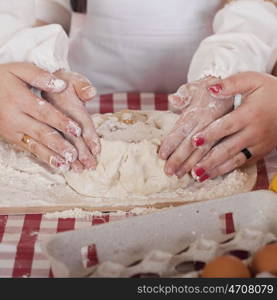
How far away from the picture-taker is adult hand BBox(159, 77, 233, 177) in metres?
1.22

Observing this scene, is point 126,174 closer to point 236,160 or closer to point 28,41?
point 236,160

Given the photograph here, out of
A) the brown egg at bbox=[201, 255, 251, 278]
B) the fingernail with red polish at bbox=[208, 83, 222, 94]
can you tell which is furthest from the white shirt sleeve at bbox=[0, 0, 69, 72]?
the brown egg at bbox=[201, 255, 251, 278]

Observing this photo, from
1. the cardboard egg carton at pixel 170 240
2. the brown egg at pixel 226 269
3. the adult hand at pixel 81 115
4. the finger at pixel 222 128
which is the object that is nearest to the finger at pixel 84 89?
the adult hand at pixel 81 115

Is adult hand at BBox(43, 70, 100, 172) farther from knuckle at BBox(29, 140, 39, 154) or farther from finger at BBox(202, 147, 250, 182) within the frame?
finger at BBox(202, 147, 250, 182)

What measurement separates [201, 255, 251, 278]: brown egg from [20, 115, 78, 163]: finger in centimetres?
45

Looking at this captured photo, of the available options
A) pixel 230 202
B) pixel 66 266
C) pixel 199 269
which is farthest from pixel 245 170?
pixel 66 266

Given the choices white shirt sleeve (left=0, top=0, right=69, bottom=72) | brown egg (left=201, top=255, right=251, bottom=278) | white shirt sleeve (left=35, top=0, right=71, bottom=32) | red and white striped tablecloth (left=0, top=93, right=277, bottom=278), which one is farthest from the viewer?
white shirt sleeve (left=35, top=0, right=71, bottom=32)

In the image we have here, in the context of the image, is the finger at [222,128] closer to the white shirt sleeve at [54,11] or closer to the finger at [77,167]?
the finger at [77,167]

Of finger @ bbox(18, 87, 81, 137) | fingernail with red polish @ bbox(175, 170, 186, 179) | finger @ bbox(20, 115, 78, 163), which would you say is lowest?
fingernail with red polish @ bbox(175, 170, 186, 179)

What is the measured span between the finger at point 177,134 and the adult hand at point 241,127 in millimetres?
26

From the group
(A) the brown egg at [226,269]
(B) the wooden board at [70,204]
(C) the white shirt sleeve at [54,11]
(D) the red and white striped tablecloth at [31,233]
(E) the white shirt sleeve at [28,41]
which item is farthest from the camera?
(C) the white shirt sleeve at [54,11]

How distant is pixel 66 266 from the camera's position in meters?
0.89

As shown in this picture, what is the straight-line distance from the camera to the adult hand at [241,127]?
3.99 feet
